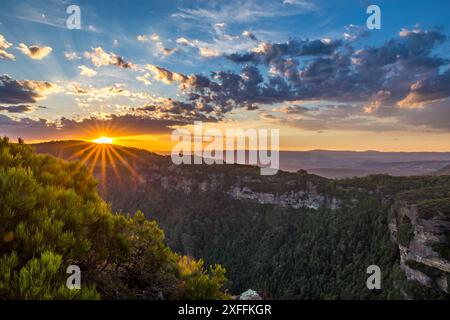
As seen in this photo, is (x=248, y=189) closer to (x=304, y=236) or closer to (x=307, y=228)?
(x=307, y=228)

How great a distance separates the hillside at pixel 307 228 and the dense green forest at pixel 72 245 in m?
26.6

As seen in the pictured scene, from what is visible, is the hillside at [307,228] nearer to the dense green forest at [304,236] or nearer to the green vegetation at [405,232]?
the green vegetation at [405,232]

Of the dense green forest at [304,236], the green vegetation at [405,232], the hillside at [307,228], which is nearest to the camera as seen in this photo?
the hillside at [307,228]

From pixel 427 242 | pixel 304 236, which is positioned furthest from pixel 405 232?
pixel 304 236

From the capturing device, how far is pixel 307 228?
11331cm

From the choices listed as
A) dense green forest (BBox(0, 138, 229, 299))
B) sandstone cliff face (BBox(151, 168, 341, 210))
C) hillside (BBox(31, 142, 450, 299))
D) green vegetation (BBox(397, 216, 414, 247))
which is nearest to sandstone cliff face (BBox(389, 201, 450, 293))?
green vegetation (BBox(397, 216, 414, 247))

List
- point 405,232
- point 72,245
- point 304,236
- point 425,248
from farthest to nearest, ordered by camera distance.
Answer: point 304,236
point 405,232
point 425,248
point 72,245

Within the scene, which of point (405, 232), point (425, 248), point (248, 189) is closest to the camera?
point (425, 248)

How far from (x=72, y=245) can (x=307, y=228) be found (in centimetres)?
11400

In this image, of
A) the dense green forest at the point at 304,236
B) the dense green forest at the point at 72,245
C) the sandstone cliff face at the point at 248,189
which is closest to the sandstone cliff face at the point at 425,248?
the dense green forest at the point at 304,236

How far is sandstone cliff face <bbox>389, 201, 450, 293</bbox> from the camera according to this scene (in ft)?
172

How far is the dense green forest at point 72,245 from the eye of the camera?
475 cm
